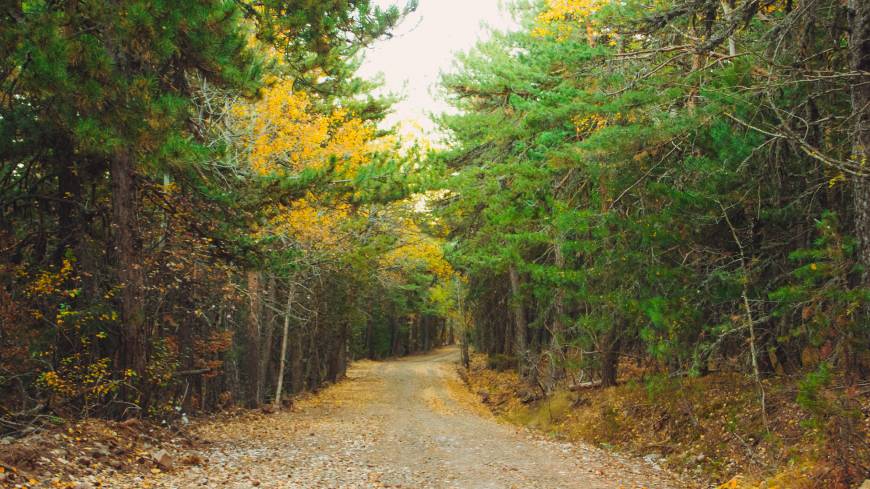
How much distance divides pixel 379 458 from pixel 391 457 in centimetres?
22

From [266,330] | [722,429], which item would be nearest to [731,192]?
[722,429]

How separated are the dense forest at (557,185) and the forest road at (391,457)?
151 cm

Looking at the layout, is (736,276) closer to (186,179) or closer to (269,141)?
(186,179)

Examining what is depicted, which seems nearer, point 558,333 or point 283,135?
point 558,333

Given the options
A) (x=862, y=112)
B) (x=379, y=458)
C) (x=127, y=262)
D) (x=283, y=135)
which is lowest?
(x=379, y=458)

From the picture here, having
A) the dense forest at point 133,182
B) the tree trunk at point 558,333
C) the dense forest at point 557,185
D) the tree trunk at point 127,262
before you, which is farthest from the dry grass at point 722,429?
the tree trunk at point 127,262

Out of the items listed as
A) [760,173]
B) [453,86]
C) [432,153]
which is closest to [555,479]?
[760,173]

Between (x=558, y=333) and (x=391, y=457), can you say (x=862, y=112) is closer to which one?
(x=391, y=457)

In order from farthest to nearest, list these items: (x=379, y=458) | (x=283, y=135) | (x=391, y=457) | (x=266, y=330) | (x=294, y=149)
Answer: (x=266, y=330)
(x=294, y=149)
(x=283, y=135)
(x=391, y=457)
(x=379, y=458)

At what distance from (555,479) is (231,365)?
14.1m

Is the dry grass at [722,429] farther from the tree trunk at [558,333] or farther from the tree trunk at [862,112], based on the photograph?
the tree trunk at [862,112]

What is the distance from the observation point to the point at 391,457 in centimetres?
1064

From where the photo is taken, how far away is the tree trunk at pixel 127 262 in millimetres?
9406

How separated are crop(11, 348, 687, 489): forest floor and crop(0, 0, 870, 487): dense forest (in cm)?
145
